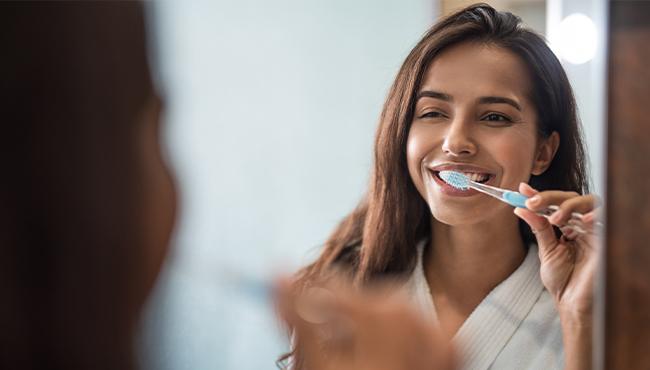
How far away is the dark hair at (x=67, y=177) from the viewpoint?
0.42 metres

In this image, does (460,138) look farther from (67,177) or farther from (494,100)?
(67,177)

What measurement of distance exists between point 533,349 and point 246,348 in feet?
0.83

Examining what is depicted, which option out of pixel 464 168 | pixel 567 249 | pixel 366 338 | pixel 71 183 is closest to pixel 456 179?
pixel 464 168

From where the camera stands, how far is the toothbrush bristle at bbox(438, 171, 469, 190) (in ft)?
1.89

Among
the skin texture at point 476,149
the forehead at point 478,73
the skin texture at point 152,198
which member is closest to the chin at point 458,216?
the skin texture at point 476,149

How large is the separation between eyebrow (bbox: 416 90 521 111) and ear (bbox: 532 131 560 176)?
4 cm

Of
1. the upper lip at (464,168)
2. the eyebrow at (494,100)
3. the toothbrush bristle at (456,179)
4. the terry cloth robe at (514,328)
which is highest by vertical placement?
the eyebrow at (494,100)

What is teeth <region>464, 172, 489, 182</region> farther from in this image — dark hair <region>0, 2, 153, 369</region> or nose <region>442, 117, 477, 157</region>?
dark hair <region>0, 2, 153, 369</region>

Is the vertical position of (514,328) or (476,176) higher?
(476,176)

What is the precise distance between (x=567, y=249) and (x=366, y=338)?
25 cm

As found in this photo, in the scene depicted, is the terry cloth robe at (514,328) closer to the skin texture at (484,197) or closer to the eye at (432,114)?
the skin texture at (484,197)

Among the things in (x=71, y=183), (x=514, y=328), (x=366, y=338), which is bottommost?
(x=514, y=328)

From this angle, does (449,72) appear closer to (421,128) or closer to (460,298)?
(421,128)

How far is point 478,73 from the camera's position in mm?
566
